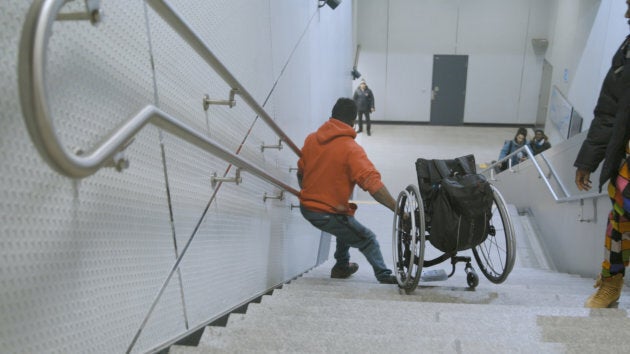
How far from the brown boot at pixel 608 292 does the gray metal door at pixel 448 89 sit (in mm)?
11871

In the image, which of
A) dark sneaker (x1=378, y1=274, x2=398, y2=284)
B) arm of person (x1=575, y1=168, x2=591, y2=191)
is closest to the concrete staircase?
dark sneaker (x1=378, y1=274, x2=398, y2=284)

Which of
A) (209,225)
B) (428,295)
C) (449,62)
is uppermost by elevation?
(449,62)

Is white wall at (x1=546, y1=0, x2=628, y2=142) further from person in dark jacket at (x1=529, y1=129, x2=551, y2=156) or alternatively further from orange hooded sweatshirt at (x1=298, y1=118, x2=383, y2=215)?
orange hooded sweatshirt at (x1=298, y1=118, x2=383, y2=215)

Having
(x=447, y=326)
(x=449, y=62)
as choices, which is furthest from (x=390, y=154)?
(x=447, y=326)

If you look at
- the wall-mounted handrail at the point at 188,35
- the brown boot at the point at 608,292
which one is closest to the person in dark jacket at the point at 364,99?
the brown boot at the point at 608,292

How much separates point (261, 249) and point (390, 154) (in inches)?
355

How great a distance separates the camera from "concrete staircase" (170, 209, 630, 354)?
2.01 meters

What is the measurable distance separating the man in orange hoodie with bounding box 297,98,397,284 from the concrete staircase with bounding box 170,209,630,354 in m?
0.46

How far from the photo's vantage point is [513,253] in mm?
2934

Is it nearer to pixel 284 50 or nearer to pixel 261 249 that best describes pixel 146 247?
pixel 261 249

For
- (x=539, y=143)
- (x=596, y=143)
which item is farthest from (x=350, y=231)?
(x=539, y=143)

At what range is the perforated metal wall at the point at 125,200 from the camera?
3.73ft

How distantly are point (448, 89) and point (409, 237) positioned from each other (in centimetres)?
1162

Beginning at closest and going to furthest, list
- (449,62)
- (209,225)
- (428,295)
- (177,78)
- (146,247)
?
(146,247), (177,78), (209,225), (428,295), (449,62)
